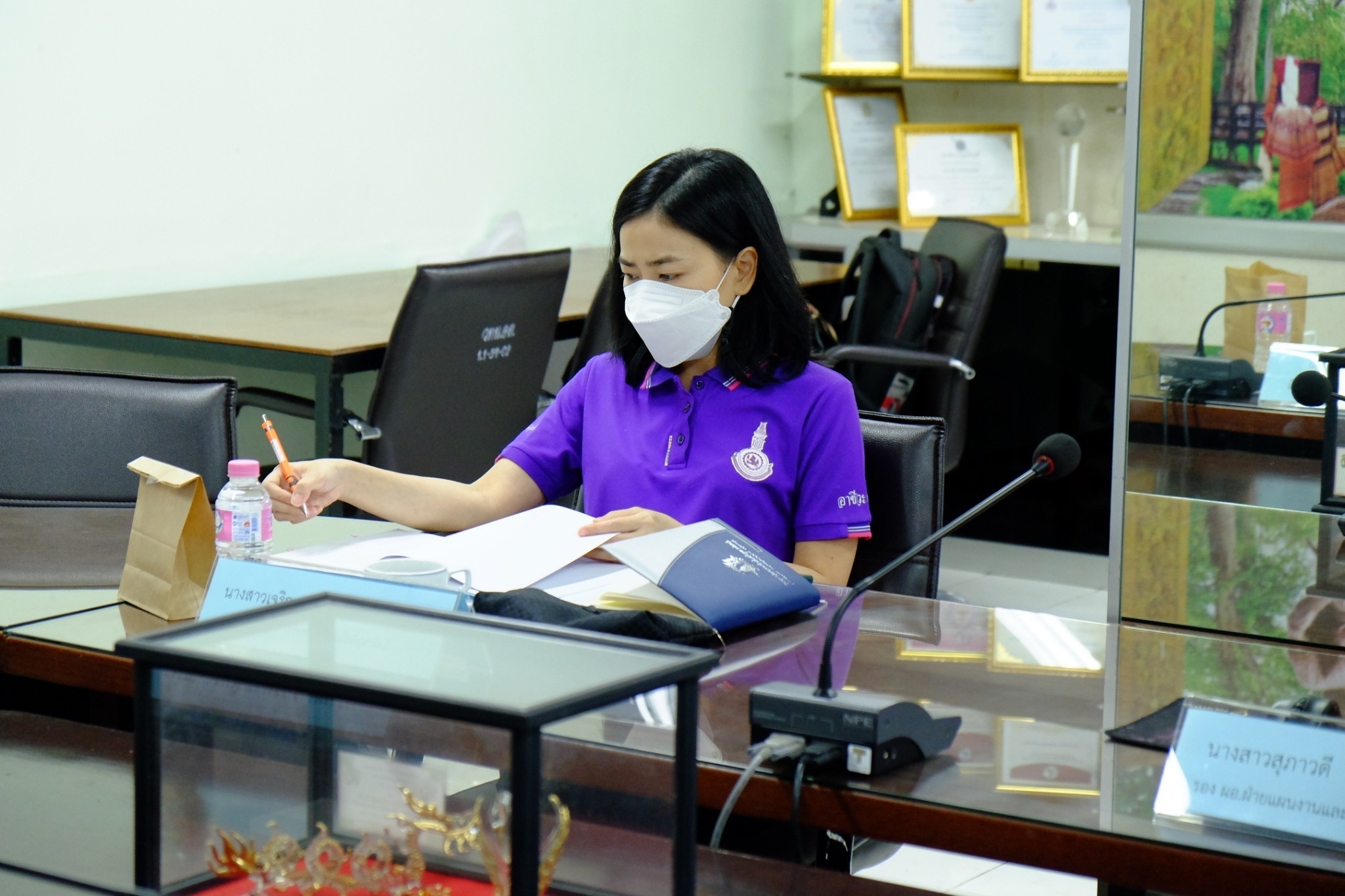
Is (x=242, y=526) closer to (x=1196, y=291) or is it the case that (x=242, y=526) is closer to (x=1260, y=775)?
(x=1260, y=775)

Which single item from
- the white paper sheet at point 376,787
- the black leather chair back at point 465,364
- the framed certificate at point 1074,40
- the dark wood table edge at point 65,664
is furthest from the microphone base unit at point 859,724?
the framed certificate at point 1074,40

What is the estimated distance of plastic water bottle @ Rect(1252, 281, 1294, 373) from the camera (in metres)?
2.13

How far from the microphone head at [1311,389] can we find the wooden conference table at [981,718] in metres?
0.78

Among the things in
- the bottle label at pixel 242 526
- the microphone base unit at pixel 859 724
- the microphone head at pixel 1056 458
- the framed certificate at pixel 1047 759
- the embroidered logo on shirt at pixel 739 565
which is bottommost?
the framed certificate at pixel 1047 759

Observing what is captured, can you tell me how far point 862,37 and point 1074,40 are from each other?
677mm

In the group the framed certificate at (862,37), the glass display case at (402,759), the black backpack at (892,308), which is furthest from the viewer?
the framed certificate at (862,37)

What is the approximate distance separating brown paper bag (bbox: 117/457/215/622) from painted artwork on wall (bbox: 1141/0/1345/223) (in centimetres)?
141

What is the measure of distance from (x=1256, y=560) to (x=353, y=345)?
1.54 metres

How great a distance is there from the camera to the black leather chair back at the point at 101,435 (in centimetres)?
197

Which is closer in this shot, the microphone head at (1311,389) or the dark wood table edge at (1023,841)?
the dark wood table edge at (1023,841)

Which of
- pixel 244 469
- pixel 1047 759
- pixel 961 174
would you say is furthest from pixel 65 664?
pixel 961 174

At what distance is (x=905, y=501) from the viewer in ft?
5.98

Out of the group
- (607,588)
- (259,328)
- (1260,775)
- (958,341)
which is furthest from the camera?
(958,341)

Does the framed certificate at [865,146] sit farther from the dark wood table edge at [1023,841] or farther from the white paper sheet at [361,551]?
the dark wood table edge at [1023,841]
